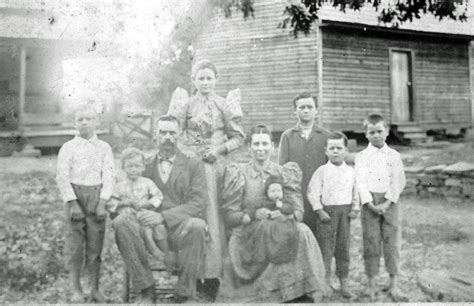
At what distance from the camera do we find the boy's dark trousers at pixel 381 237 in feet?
13.0

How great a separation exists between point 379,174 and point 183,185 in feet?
5.50

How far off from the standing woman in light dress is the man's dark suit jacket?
4.7 inches

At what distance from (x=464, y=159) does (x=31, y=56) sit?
10.1 m

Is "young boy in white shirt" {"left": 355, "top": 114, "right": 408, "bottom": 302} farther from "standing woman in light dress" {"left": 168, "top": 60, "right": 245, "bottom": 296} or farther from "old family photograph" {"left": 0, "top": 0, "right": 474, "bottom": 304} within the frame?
"standing woman in light dress" {"left": 168, "top": 60, "right": 245, "bottom": 296}

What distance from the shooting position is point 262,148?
13.0 feet

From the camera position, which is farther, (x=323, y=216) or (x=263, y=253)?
(x=323, y=216)

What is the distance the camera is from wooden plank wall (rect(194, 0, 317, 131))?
10.8 m

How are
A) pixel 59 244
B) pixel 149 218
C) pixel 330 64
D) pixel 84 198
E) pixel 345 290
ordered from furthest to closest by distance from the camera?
pixel 330 64 → pixel 59 244 → pixel 345 290 → pixel 84 198 → pixel 149 218

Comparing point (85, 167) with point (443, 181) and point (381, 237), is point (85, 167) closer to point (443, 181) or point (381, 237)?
point (381, 237)

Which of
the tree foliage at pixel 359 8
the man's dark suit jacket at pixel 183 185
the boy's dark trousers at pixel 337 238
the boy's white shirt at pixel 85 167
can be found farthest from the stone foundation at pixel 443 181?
the boy's white shirt at pixel 85 167

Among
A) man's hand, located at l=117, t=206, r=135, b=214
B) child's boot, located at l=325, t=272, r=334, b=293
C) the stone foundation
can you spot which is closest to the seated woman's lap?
child's boot, located at l=325, t=272, r=334, b=293

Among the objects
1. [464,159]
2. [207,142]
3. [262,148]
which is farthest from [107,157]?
[464,159]

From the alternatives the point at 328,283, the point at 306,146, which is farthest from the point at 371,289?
the point at 306,146

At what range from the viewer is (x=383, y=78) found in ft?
38.1
